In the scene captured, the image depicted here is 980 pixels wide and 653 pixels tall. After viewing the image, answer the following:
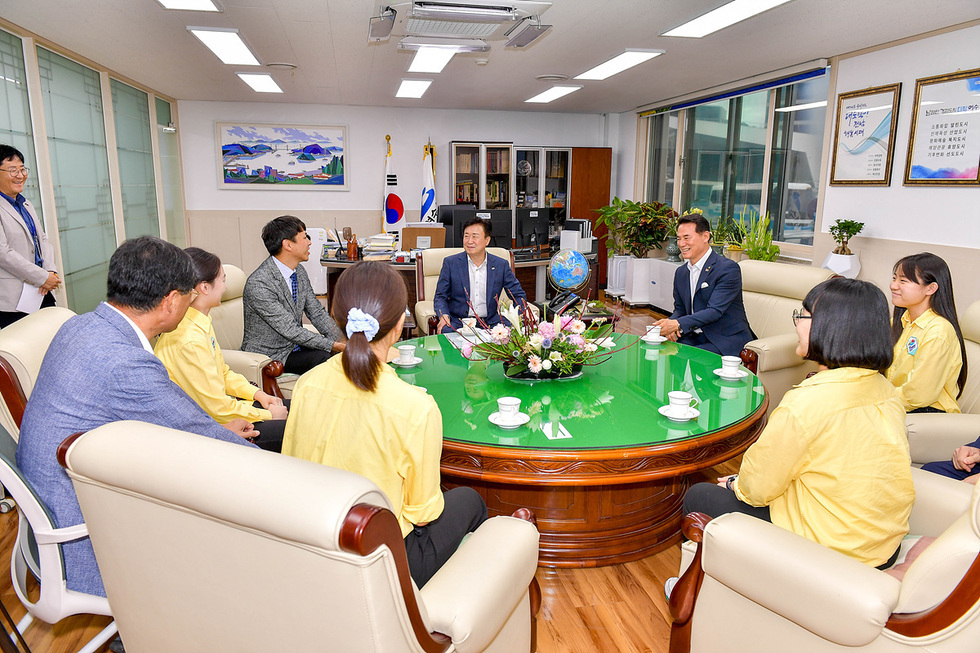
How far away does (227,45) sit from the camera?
4.90 metres

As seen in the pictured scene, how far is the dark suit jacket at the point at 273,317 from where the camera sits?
324 cm

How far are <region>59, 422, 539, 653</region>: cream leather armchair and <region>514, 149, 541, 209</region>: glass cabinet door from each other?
8.15 meters

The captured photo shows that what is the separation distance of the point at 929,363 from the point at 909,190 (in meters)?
2.92

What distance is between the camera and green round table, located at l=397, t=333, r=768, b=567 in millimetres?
2010

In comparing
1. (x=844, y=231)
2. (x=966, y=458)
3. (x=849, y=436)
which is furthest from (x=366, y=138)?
(x=849, y=436)

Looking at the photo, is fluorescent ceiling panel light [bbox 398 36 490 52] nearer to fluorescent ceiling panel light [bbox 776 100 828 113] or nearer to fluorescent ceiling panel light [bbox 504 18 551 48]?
fluorescent ceiling panel light [bbox 504 18 551 48]

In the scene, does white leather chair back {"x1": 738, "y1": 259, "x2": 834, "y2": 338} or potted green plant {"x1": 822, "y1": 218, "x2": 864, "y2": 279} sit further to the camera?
potted green plant {"x1": 822, "y1": 218, "x2": 864, "y2": 279}

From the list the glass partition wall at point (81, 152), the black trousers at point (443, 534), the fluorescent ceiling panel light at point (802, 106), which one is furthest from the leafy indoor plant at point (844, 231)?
the glass partition wall at point (81, 152)

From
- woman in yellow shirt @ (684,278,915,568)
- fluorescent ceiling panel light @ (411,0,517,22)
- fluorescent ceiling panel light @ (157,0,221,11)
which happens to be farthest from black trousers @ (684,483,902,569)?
fluorescent ceiling panel light @ (157,0,221,11)

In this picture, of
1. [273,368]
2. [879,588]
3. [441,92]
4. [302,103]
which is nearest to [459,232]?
[441,92]

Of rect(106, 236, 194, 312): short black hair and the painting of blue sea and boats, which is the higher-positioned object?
the painting of blue sea and boats

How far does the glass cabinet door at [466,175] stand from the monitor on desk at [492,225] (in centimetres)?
289

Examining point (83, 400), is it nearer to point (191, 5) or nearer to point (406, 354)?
point (406, 354)

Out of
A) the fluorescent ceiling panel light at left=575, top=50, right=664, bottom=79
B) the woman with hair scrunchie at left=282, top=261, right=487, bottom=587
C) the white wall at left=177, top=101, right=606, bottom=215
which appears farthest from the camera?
the white wall at left=177, top=101, right=606, bottom=215
